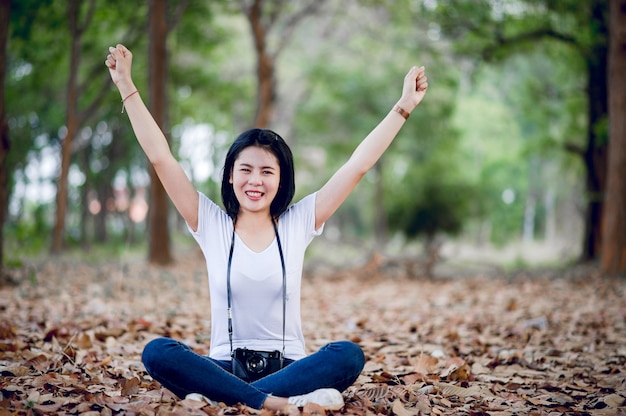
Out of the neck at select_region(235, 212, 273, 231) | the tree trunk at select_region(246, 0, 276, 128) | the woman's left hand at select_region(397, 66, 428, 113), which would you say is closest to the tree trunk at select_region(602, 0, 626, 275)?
the tree trunk at select_region(246, 0, 276, 128)

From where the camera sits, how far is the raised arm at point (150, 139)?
3.00m

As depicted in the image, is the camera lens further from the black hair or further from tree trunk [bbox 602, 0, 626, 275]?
tree trunk [bbox 602, 0, 626, 275]

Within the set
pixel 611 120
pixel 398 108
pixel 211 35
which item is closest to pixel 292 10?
pixel 211 35

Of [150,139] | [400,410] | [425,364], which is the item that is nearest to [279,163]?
[150,139]

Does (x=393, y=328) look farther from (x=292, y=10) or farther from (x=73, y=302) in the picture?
(x=292, y=10)

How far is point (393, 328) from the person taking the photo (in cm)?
573

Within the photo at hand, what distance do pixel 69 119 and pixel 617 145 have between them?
10253 millimetres

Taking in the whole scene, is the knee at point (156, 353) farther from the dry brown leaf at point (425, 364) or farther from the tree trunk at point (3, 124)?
the tree trunk at point (3, 124)

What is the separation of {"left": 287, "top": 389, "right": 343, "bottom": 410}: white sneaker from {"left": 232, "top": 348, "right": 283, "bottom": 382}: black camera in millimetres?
237

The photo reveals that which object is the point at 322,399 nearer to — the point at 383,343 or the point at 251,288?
the point at 251,288

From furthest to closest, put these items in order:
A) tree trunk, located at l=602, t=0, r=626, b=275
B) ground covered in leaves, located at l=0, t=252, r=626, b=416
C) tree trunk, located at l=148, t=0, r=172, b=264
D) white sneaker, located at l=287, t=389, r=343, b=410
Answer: tree trunk, located at l=148, t=0, r=172, b=264 < tree trunk, located at l=602, t=0, r=626, b=275 < ground covered in leaves, located at l=0, t=252, r=626, b=416 < white sneaker, located at l=287, t=389, r=343, b=410

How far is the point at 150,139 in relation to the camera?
3004 mm

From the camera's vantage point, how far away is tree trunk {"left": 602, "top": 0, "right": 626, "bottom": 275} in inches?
366

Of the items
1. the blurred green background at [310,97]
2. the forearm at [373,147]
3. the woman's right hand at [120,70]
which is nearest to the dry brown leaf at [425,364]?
the forearm at [373,147]
